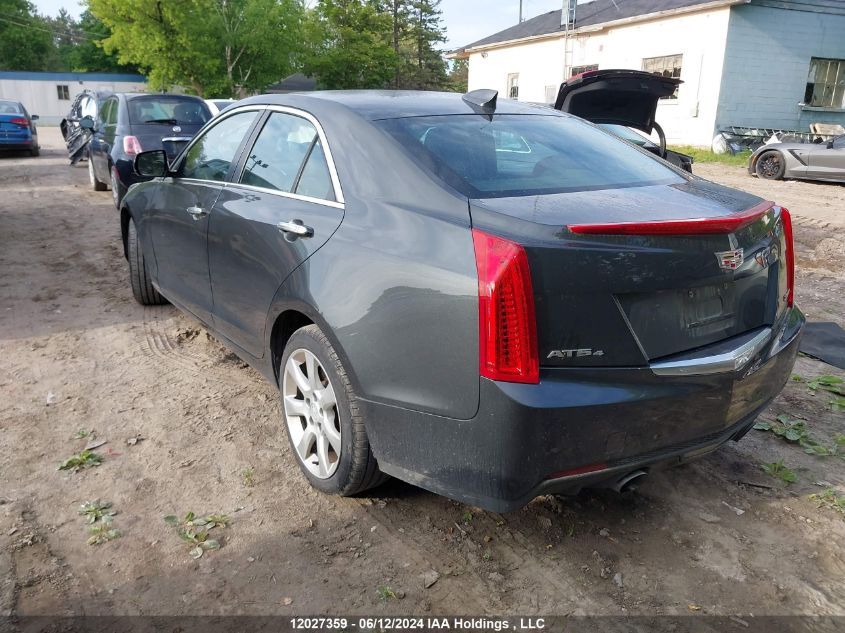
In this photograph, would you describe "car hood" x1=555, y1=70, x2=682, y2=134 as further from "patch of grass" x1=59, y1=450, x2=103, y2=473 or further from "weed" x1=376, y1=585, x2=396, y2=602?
"weed" x1=376, y1=585, x2=396, y2=602

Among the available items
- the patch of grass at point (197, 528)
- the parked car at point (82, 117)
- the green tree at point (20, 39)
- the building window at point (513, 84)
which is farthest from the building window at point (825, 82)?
the green tree at point (20, 39)

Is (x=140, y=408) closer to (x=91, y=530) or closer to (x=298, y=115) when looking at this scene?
Result: (x=91, y=530)

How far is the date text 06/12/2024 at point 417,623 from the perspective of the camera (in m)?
2.33

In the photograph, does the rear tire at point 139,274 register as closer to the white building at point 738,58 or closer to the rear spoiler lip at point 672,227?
the rear spoiler lip at point 672,227

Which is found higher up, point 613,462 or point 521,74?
point 521,74

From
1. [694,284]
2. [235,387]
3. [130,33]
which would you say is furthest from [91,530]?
[130,33]

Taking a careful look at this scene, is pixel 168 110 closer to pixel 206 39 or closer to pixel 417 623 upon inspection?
pixel 417 623

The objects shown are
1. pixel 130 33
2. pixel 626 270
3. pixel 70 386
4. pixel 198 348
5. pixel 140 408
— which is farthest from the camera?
pixel 130 33

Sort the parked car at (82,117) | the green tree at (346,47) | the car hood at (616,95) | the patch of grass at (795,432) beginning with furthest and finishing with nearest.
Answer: the green tree at (346,47) < the parked car at (82,117) < the car hood at (616,95) < the patch of grass at (795,432)

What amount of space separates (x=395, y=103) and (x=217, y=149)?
1.38 m

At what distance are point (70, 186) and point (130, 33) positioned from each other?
1826cm

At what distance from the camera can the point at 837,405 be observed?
13.2ft

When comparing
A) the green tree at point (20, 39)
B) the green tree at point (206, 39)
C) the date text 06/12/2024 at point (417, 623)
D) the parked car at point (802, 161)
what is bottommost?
the date text 06/12/2024 at point (417, 623)

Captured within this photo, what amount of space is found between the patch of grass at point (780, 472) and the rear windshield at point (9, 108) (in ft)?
64.6
